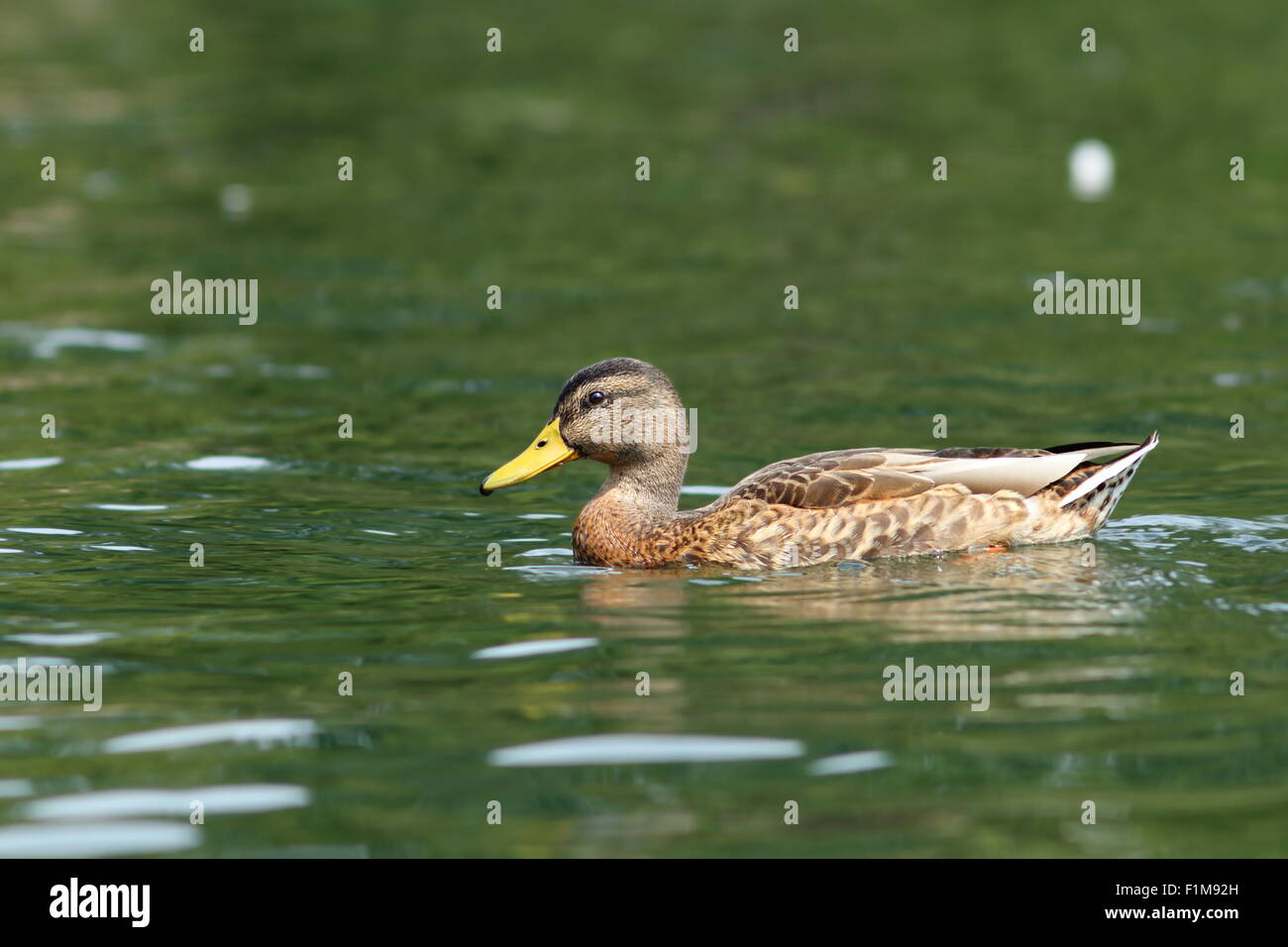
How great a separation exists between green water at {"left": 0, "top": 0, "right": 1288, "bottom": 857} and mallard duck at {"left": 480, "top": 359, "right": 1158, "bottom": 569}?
0.31m

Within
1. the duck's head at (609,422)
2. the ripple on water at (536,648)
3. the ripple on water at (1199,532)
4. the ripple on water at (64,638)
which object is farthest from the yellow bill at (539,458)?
the ripple on water at (1199,532)

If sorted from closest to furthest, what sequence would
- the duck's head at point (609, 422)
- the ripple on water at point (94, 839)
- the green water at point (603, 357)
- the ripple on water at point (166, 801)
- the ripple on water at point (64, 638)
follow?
1. the ripple on water at point (94, 839)
2. the ripple on water at point (166, 801)
3. the green water at point (603, 357)
4. the ripple on water at point (64, 638)
5. the duck's head at point (609, 422)

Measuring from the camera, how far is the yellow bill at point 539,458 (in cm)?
1122

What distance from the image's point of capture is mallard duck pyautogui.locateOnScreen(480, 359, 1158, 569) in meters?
10.9

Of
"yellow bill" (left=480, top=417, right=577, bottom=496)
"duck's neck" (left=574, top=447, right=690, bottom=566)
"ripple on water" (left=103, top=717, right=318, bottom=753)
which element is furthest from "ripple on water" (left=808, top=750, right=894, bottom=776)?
"yellow bill" (left=480, top=417, right=577, bottom=496)

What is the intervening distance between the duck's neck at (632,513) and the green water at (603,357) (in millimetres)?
303

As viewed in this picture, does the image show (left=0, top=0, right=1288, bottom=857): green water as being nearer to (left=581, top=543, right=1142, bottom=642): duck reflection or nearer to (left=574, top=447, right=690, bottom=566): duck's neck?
(left=581, top=543, right=1142, bottom=642): duck reflection

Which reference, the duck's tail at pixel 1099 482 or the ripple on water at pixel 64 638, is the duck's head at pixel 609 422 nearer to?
the duck's tail at pixel 1099 482

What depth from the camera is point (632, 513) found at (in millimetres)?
11336

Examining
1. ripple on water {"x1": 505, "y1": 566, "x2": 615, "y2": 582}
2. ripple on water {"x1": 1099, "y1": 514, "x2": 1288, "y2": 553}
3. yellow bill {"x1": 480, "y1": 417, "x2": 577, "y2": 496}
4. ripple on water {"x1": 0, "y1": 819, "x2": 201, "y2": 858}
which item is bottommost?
ripple on water {"x1": 0, "y1": 819, "x2": 201, "y2": 858}

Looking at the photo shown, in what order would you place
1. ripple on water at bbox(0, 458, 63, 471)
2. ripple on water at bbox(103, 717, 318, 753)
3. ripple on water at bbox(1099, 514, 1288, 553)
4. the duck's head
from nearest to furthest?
ripple on water at bbox(103, 717, 318, 753) → ripple on water at bbox(1099, 514, 1288, 553) → the duck's head → ripple on water at bbox(0, 458, 63, 471)

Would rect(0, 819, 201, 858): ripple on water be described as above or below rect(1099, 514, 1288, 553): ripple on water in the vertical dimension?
below

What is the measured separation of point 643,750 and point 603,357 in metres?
8.84

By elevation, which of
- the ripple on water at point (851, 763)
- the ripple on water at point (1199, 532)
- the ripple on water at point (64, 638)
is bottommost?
the ripple on water at point (851, 763)
